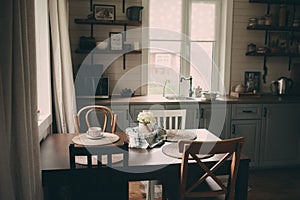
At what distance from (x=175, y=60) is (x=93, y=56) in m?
1.10

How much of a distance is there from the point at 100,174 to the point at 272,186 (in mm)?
2369

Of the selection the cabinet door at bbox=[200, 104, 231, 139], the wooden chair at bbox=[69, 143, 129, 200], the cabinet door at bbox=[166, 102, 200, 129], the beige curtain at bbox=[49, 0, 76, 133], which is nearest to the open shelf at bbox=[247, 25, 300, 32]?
the cabinet door at bbox=[200, 104, 231, 139]

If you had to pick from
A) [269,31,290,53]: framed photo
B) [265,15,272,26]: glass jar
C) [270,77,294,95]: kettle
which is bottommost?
[270,77,294,95]: kettle

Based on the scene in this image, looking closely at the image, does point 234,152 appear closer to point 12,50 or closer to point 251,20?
point 12,50

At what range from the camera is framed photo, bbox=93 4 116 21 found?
3.90m

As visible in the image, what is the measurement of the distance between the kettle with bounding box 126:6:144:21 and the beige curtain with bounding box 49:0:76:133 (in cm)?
98

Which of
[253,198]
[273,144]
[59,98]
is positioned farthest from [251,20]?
[59,98]

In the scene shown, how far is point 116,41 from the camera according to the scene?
3.94 m

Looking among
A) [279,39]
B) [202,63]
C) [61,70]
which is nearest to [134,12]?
[202,63]

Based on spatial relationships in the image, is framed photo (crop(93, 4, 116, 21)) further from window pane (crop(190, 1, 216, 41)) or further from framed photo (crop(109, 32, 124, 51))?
window pane (crop(190, 1, 216, 41))

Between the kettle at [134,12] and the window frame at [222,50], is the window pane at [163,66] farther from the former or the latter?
the kettle at [134,12]

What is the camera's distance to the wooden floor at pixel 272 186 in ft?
10.8

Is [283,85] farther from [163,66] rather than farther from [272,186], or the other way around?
[163,66]

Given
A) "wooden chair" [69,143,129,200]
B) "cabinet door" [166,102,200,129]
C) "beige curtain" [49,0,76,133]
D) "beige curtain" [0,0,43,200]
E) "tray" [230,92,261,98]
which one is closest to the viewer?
"beige curtain" [0,0,43,200]
